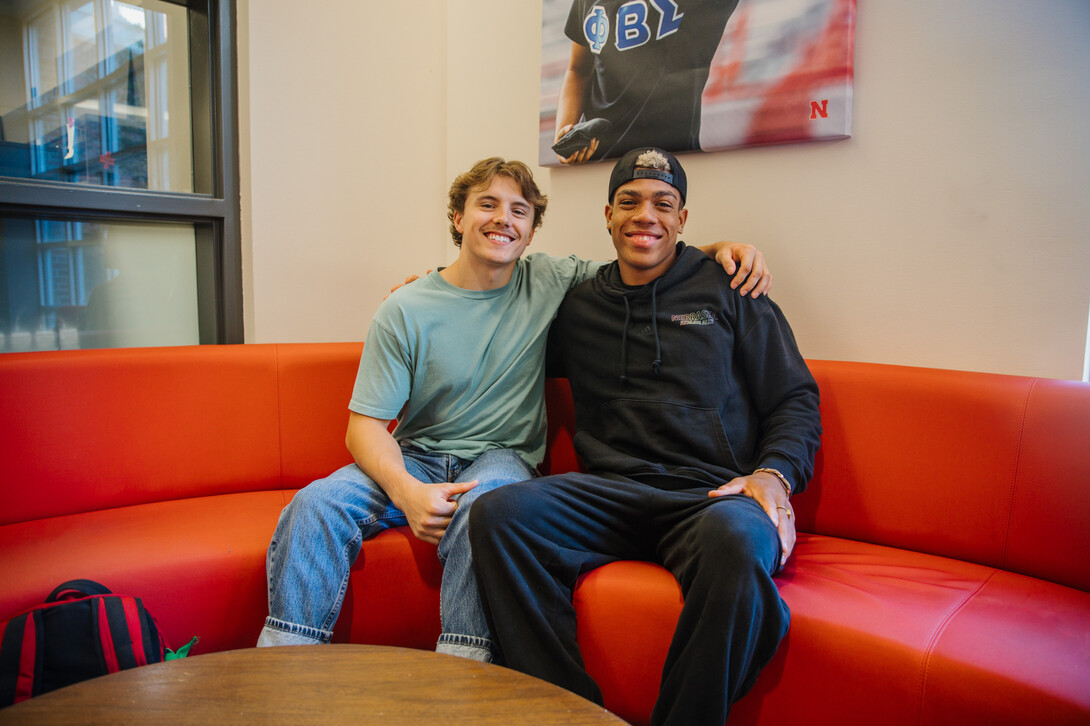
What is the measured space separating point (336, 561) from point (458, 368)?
0.56 m

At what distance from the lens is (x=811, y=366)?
173 cm

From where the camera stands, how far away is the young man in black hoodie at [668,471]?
1.17 meters

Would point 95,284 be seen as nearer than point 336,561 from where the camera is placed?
No

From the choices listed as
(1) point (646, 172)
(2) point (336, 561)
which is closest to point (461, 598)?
(2) point (336, 561)

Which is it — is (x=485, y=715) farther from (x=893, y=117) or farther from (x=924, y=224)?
(x=893, y=117)

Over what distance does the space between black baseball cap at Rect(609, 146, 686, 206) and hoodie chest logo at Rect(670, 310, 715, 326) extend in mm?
310

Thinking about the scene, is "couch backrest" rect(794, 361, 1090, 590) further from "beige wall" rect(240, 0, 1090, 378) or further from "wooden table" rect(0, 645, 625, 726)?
"wooden table" rect(0, 645, 625, 726)

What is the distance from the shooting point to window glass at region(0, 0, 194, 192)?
2004 millimetres

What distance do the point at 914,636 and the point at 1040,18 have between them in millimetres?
1407

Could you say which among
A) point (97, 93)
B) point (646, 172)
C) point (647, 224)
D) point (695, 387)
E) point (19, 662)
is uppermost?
point (97, 93)

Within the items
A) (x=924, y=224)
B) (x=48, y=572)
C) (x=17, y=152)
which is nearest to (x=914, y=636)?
(x=924, y=224)

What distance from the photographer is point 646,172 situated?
170cm

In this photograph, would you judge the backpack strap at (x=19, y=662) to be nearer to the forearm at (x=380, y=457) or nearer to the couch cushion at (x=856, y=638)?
the forearm at (x=380, y=457)

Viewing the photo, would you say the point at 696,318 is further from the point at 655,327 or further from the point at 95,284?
the point at 95,284
